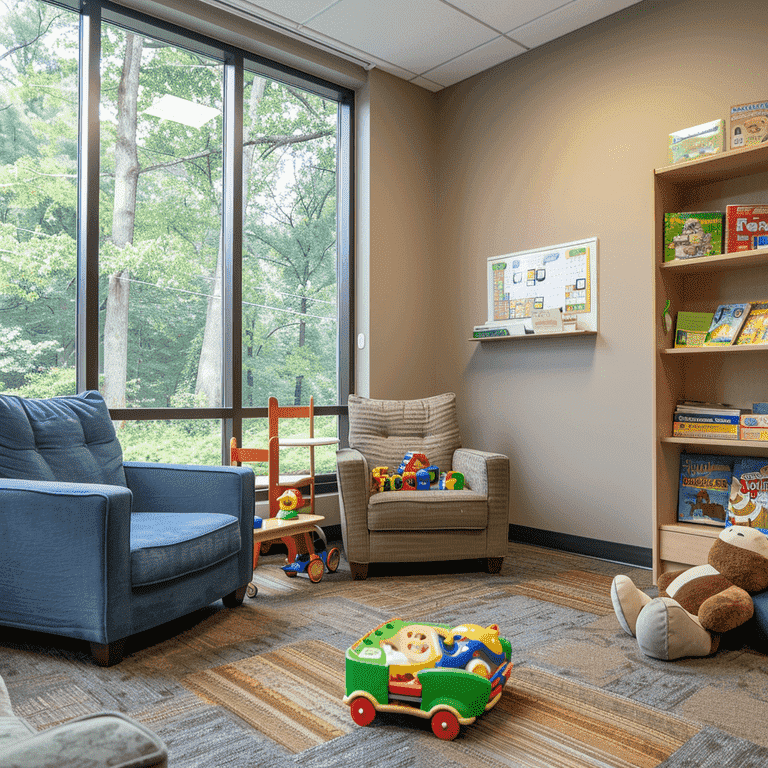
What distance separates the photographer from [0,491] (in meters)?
2.20

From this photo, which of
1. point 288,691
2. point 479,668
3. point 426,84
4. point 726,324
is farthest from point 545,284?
point 288,691

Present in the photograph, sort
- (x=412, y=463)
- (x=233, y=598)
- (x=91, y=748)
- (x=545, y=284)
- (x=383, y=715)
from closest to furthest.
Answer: (x=91, y=748)
(x=383, y=715)
(x=233, y=598)
(x=412, y=463)
(x=545, y=284)

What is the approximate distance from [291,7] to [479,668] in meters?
3.30

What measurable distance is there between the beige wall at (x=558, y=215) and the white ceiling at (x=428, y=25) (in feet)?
0.55

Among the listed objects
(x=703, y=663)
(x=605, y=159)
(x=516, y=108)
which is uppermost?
(x=516, y=108)

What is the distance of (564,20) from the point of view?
3.55 metres

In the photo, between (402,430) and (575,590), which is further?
(402,430)

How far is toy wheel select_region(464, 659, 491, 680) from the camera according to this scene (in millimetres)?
1706

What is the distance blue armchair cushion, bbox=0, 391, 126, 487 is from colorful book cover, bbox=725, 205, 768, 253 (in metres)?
2.82

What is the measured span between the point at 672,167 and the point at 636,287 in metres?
0.71

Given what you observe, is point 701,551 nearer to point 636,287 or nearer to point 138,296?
point 636,287

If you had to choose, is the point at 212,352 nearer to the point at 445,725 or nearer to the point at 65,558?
the point at 65,558

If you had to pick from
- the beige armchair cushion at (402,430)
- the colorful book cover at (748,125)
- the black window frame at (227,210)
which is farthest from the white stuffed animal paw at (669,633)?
the black window frame at (227,210)

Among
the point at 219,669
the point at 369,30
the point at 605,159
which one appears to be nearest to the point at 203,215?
the point at 369,30
